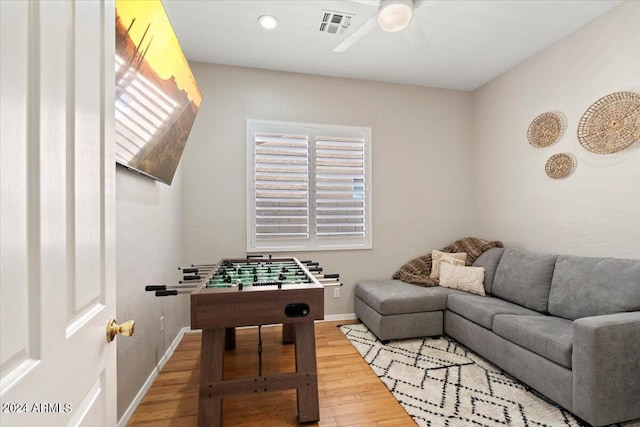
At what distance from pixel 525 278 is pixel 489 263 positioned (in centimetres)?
49

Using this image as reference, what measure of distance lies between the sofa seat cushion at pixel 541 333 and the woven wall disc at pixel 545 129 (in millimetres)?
1780

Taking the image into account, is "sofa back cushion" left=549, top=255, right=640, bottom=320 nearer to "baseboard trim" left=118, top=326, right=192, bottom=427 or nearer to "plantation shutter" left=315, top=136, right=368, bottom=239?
"plantation shutter" left=315, top=136, right=368, bottom=239

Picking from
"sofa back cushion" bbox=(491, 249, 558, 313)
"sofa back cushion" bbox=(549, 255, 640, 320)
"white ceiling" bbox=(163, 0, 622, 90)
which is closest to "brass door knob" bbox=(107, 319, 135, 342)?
"white ceiling" bbox=(163, 0, 622, 90)

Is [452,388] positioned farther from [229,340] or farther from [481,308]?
[229,340]

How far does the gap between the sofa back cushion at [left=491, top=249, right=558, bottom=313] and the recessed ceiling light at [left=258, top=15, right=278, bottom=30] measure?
3.29 m

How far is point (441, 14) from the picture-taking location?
2424mm

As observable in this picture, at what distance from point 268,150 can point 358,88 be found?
142 cm

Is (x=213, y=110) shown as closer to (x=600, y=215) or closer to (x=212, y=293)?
(x=212, y=293)

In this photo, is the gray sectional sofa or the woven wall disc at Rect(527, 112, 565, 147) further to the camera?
the woven wall disc at Rect(527, 112, 565, 147)

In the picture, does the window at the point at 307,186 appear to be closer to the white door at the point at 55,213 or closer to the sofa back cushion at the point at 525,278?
the sofa back cushion at the point at 525,278

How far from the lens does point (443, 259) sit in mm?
3463

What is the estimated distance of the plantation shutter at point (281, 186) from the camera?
10.9 feet

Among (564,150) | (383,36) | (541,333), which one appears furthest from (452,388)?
(383,36)

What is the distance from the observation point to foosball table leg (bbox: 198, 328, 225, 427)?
163cm
